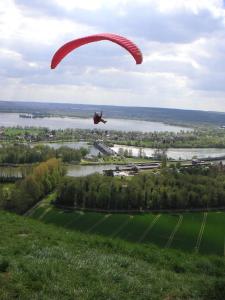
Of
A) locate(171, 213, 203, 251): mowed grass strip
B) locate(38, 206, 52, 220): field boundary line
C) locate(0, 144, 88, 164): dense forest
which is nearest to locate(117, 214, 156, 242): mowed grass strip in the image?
locate(171, 213, 203, 251): mowed grass strip

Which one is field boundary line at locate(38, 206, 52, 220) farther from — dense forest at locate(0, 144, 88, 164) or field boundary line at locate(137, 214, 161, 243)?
dense forest at locate(0, 144, 88, 164)

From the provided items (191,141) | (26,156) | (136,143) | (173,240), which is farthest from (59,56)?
(191,141)

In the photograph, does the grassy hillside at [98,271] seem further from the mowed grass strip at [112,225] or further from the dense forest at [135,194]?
the dense forest at [135,194]

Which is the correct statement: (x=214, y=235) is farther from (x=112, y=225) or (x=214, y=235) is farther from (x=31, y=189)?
(x=31, y=189)

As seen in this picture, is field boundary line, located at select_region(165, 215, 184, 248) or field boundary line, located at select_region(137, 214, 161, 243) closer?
field boundary line, located at select_region(165, 215, 184, 248)

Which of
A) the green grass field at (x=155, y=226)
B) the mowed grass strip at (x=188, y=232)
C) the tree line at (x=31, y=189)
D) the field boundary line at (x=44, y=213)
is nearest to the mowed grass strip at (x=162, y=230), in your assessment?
the green grass field at (x=155, y=226)

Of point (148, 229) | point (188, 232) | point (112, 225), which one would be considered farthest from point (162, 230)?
point (112, 225)
